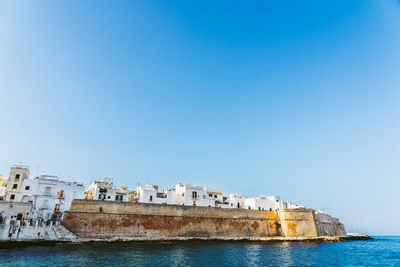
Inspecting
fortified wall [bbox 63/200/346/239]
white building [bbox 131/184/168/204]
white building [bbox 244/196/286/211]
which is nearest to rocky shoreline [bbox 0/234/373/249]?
Answer: fortified wall [bbox 63/200/346/239]

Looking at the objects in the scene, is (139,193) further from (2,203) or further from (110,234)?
(2,203)

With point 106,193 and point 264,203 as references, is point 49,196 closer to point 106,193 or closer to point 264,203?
point 106,193

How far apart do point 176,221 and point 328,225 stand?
3417 cm

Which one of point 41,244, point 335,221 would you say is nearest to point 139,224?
point 41,244

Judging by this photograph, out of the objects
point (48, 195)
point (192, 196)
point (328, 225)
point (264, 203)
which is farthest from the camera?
point (264, 203)

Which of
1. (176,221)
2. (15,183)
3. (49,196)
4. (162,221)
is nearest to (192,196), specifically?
(176,221)

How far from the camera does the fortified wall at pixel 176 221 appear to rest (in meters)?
34.1

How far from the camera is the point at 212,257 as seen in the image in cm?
2223

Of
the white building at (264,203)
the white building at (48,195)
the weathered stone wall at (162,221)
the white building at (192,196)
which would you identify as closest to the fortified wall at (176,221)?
the weathered stone wall at (162,221)

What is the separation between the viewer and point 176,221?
38750 mm

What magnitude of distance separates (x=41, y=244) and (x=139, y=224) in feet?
40.5

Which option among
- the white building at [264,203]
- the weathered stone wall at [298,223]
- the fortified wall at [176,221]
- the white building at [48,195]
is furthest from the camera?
the white building at [264,203]

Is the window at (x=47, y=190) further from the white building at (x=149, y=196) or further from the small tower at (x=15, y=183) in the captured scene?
the white building at (x=149, y=196)

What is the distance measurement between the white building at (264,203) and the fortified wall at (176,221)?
7.43 m
